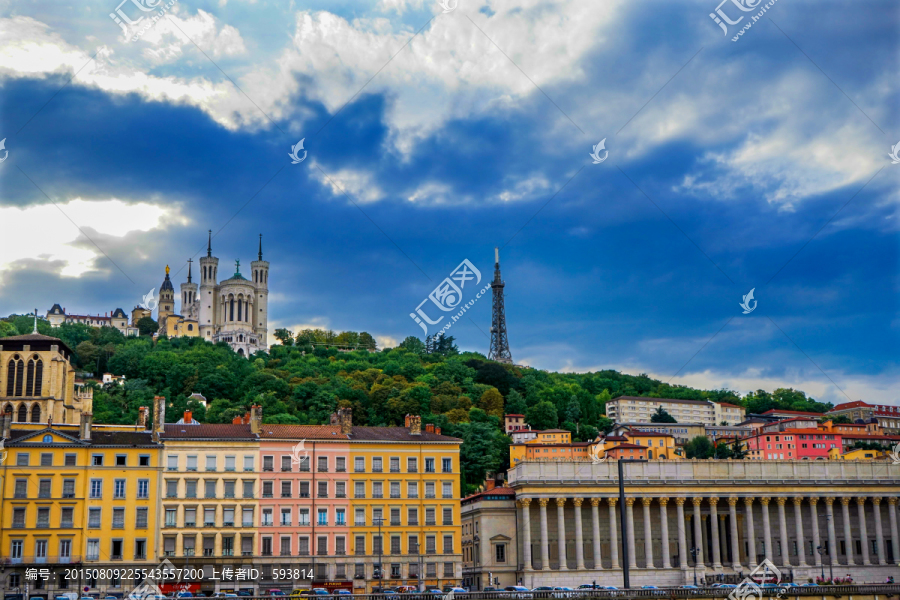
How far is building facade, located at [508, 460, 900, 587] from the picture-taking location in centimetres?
8244

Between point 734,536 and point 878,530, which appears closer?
point 734,536

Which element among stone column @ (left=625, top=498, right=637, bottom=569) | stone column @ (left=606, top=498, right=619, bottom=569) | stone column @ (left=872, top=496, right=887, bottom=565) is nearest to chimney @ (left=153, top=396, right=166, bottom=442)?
stone column @ (left=606, top=498, right=619, bottom=569)

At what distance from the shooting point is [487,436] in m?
120

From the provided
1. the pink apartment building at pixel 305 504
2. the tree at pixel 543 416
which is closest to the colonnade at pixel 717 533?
the pink apartment building at pixel 305 504

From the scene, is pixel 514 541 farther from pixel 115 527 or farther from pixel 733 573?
pixel 115 527

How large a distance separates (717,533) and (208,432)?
4529cm

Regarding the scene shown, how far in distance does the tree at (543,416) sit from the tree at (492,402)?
5.99 metres

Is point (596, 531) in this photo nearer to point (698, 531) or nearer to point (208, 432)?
point (698, 531)

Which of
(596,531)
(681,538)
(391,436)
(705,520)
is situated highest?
(391,436)

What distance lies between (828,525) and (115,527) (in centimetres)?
6173

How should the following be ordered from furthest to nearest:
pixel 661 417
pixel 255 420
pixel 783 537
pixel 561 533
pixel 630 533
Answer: pixel 661 417
pixel 783 537
pixel 630 533
pixel 561 533
pixel 255 420

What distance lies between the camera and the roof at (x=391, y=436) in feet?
252

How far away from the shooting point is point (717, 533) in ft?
281

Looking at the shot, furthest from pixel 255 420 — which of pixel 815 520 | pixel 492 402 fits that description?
pixel 492 402
